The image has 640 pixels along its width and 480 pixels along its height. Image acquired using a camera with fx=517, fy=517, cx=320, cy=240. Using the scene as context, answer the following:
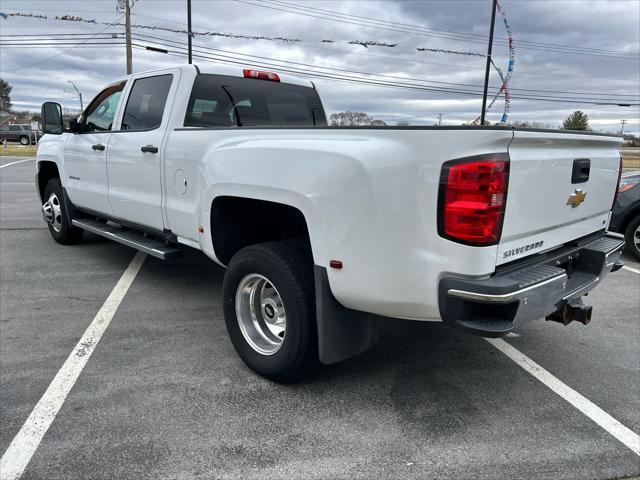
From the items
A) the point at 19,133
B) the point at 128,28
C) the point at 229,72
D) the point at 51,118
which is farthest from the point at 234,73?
the point at 19,133

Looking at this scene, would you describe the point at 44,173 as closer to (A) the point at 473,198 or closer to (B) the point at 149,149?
(B) the point at 149,149

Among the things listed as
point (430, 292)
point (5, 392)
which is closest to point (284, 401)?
point (430, 292)

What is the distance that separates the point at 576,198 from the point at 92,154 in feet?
14.4

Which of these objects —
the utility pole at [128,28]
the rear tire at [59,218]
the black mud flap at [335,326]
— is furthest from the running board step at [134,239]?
the utility pole at [128,28]

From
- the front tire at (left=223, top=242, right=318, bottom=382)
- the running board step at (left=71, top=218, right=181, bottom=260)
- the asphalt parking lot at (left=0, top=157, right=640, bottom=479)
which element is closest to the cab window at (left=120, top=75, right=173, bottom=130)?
the running board step at (left=71, top=218, right=181, bottom=260)

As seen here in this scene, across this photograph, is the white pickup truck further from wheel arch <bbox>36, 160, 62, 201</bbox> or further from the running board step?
wheel arch <bbox>36, 160, 62, 201</bbox>

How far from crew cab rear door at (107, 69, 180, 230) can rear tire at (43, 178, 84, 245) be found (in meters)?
1.69

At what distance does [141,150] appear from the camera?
4.26 m

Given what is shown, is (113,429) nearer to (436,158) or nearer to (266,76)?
(436,158)

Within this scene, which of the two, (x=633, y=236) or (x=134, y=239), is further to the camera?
(x=633, y=236)

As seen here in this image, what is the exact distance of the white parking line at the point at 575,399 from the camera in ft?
9.07

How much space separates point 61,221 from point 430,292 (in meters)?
5.50

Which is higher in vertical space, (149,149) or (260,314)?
(149,149)

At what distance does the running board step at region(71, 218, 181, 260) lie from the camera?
416 cm
